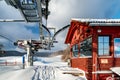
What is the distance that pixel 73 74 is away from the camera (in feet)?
65.7

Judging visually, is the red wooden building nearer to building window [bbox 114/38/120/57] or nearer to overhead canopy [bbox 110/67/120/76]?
building window [bbox 114/38/120/57]

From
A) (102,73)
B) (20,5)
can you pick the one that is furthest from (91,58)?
(20,5)

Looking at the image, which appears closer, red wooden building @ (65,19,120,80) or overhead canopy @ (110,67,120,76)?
overhead canopy @ (110,67,120,76)

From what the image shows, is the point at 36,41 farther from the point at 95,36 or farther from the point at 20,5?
the point at 20,5

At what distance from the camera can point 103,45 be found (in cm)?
1809

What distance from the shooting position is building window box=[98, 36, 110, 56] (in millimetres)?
18125

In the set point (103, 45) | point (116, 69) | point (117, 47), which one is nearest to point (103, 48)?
point (103, 45)

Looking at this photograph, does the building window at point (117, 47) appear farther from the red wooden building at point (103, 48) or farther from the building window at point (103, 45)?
the building window at point (103, 45)

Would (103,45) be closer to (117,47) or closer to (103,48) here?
(103,48)

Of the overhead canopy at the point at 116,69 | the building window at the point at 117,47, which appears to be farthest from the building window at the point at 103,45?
the overhead canopy at the point at 116,69

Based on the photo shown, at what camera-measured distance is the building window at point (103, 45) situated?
1812 centimetres

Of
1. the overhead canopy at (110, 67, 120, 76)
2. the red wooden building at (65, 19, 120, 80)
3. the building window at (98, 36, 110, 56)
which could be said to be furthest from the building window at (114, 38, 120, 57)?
the overhead canopy at (110, 67, 120, 76)

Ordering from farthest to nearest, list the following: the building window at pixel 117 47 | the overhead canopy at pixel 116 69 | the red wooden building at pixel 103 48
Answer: the building window at pixel 117 47 → the red wooden building at pixel 103 48 → the overhead canopy at pixel 116 69

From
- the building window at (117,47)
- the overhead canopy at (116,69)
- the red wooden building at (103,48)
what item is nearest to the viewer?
the overhead canopy at (116,69)
